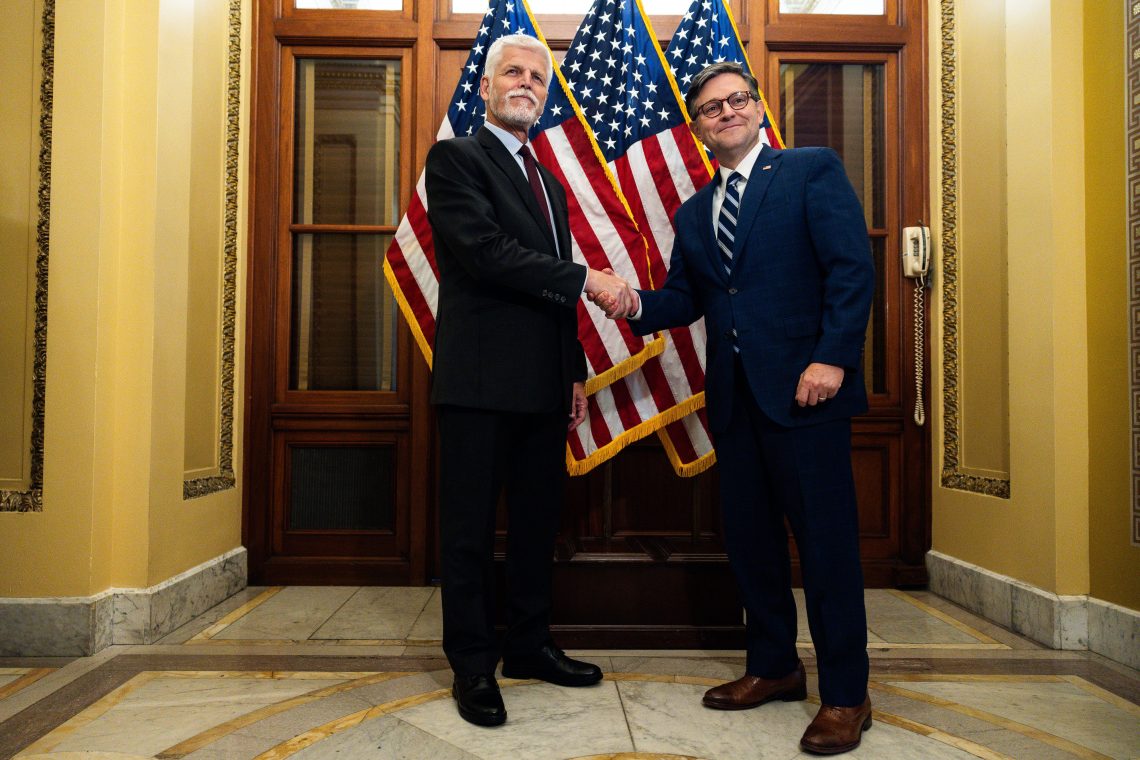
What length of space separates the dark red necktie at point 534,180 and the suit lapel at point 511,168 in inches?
1.9

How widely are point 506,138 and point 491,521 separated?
108 centimetres

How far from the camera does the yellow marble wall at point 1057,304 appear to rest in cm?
253

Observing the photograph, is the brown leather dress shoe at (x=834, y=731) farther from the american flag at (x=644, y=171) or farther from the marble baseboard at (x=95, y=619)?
the marble baseboard at (x=95, y=619)

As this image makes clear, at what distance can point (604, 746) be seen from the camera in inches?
70.9

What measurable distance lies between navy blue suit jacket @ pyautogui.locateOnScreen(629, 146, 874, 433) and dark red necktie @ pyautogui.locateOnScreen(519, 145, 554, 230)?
514 millimetres

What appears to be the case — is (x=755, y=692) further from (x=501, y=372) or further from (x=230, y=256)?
(x=230, y=256)

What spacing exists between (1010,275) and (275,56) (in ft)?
10.6

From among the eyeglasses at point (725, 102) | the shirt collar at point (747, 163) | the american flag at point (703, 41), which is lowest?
the shirt collar at point (747, 163)

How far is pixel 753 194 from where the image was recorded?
2010 millimetres

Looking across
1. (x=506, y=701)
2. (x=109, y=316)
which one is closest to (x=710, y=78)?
(x=506, y=701)

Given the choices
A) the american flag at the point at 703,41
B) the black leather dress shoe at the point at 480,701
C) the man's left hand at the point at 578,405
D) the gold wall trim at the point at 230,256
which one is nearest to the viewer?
the black leather dress shoe at the point at 480,701

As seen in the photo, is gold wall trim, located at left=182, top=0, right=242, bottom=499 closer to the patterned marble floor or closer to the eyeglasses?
the patterned marble floor

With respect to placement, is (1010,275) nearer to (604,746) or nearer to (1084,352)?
(1084,352)

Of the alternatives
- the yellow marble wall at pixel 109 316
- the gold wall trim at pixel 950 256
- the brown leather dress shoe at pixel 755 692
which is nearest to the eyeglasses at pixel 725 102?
the brown leather dress shoe at pixel 755 692
